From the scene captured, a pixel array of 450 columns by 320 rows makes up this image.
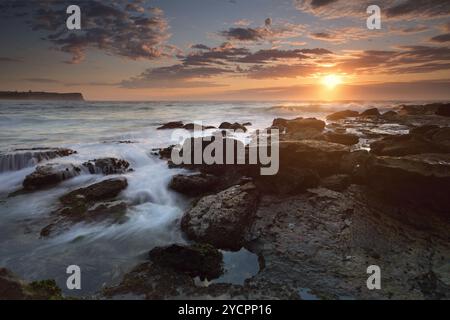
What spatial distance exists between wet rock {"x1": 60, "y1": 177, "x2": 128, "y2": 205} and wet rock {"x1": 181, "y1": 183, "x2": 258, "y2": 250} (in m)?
3.76

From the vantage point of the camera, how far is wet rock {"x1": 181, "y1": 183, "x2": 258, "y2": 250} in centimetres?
638

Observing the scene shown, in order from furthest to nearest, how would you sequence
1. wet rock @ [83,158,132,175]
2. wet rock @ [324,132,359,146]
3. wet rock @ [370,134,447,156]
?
wet rock @ [324,132,359,146], wet rock @ [83,158,132,175], wet rock @ [370,134,447,156]

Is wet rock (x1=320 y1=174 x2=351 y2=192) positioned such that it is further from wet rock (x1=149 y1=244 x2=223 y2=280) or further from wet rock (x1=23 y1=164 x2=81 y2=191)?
wet rock (x1=23 y1=164 x2=81 y2=191)

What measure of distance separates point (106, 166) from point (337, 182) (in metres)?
9.96

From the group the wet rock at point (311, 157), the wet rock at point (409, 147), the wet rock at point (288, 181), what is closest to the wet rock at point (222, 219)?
the wet rock at point (288, 181)

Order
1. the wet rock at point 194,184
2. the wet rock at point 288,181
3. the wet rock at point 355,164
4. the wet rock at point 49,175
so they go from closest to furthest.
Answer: the wet rock at point 288,181 → the wet rock at point 355,164 → the wet rock at point 194,184 → the wet rock at point 49,175

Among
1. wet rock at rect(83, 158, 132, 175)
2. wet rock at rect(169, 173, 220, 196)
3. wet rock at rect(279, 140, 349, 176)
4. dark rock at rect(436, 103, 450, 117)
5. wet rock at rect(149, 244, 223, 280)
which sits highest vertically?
dark rock at rect(436, 103, 450, 117)

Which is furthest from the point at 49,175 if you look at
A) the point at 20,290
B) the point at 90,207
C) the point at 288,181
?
the point at 288,181

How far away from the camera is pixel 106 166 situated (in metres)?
13.0

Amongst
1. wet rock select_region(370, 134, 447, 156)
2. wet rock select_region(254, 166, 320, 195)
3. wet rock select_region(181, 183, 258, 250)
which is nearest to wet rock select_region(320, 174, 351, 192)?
wet rock select_region(254, 166, 320, 195)

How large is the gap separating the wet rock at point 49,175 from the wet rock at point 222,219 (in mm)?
6986

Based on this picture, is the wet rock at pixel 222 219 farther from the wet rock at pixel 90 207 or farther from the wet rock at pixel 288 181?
the wet rock at pixel 90 207

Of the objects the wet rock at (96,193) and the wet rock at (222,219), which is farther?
the wet rock at (96,193)

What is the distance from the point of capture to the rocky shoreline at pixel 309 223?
4.97 metres
